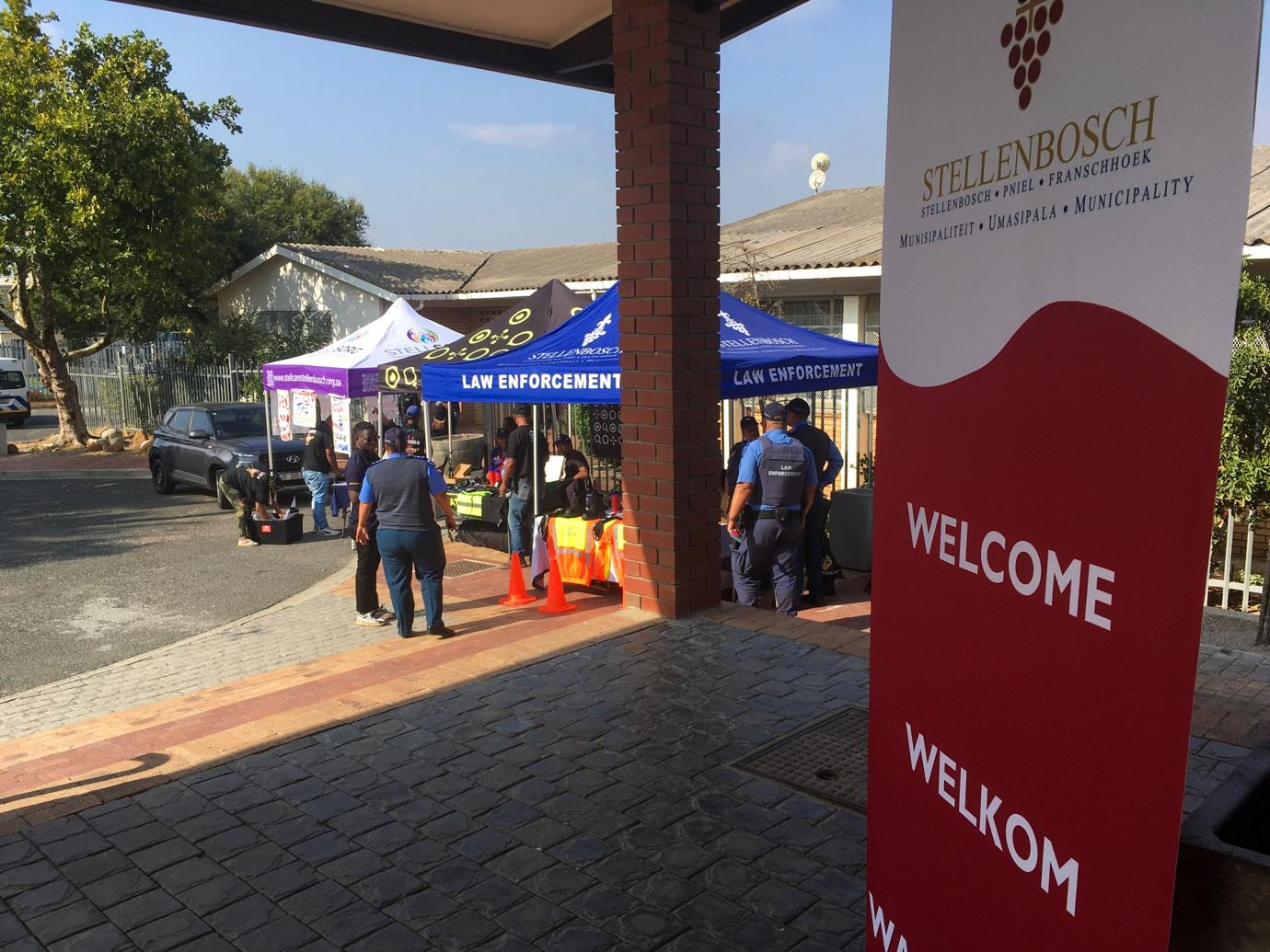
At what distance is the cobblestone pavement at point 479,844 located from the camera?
12.3 feet

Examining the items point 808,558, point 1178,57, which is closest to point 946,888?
point 1178,57

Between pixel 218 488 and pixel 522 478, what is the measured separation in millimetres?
7593

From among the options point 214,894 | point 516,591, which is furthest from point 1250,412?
point 214,894

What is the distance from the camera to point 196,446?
17641 mm

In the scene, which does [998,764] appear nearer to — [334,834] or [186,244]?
[334,834]

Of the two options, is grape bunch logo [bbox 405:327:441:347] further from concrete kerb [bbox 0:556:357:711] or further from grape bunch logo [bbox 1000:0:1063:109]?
grape bunch logo [bbox 1000:0:1063:109]

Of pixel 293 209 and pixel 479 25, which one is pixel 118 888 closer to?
pixel 479 25

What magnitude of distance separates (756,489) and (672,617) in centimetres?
194

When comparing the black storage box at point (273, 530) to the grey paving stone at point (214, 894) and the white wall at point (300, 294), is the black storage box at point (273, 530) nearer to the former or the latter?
the grey paving stone at point (214, 894)

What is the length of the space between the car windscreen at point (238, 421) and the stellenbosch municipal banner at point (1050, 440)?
17.1 metres

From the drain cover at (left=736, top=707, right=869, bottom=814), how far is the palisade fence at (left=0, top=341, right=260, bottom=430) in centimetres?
2093

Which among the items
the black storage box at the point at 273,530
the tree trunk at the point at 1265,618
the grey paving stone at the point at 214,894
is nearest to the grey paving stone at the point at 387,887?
the grey paving stone at the point at 214,894

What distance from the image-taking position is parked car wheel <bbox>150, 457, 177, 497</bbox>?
60.8 ft

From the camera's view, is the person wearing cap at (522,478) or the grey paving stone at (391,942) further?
the person wearing cap at (522,478)
